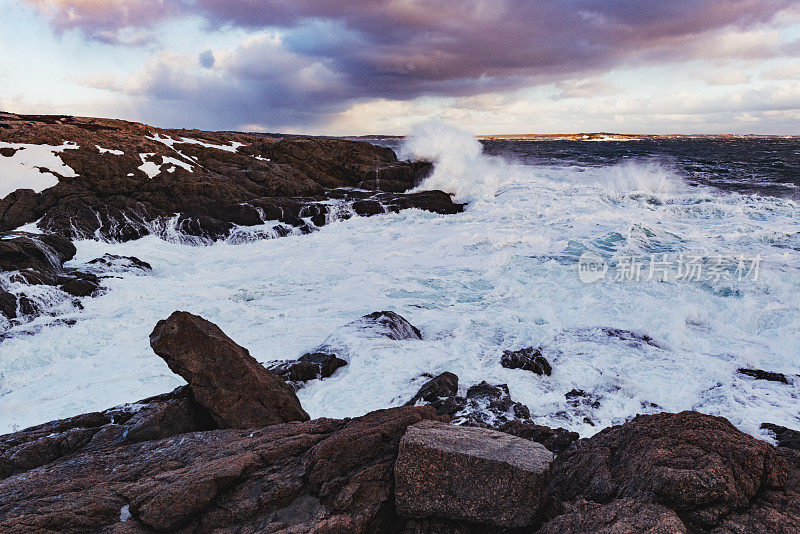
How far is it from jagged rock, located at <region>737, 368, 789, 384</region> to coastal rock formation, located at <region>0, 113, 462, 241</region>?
1811 centimetres

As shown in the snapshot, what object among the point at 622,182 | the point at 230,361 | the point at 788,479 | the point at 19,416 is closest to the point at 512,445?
the point at 788,479

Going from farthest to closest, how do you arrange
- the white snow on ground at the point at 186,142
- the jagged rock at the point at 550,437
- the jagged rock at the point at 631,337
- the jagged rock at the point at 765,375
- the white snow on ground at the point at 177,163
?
the white snow on ground at the point at 186,142
the white snow on ground at the point at 177,163
the jagged rock at the point at 631,337
the jagged rock at the point at 765,375
the jagged rock at the point at 550,437

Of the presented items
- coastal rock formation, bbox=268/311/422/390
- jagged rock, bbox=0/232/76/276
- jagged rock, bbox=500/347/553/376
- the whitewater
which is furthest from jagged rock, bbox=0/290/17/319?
Result: jagged rock, bbox=500/347/553/376

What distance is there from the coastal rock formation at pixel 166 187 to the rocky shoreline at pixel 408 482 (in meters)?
16.3

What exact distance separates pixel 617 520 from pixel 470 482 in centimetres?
90

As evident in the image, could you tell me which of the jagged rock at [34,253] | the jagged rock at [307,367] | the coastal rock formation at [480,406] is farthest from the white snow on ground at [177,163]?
the coastal rock formation at [480,406]

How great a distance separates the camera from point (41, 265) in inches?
482

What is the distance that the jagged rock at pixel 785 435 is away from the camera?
4945mm

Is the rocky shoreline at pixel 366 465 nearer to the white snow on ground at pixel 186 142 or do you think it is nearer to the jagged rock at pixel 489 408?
the jagged rock at pixel 489 408

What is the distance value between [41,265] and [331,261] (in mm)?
8498

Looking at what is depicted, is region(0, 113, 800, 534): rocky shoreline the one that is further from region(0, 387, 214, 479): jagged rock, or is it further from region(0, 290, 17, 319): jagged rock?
region(0, 290, 17, 319): jagged rock

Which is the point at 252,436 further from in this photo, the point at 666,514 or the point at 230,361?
the point at 666,514

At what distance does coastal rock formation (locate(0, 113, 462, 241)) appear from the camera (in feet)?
57.5

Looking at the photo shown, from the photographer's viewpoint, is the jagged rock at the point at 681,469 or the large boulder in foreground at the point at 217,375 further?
the large boulder in foreground at the point at 217,375
